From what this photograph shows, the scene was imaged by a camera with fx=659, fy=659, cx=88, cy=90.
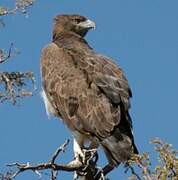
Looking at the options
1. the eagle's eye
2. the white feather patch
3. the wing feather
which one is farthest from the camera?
the eagle's eye

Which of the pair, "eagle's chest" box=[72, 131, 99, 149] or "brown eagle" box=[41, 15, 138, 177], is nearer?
"brown eagle" box=[41, 15, 138, 177]

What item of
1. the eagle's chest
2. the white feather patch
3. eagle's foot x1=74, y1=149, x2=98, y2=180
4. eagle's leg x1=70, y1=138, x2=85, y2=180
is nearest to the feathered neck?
the white feather patch

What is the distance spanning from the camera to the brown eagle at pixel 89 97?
7816 millimetres

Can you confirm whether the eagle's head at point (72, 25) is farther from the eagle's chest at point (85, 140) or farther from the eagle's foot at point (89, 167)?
the eagle's foot at point (89, 167)

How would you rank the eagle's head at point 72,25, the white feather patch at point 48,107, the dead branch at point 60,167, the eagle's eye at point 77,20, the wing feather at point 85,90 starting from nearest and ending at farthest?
the dead branch at point 60,167 → the wing feather at point 85,90 → the white feather patch at point 48,107 → the eagle's head at point 72,25 → the eagle's eye at point 77,20

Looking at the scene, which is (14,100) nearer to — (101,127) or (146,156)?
(101,127)

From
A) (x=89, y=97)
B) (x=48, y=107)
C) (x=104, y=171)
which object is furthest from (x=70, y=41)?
(x=104, y=171)

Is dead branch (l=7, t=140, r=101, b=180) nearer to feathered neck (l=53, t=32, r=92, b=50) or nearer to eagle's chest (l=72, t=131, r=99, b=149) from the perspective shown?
eagle's chest (l=72, t=131, r=99, b=149)

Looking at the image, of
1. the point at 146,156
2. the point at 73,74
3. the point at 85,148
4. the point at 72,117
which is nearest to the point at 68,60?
the point at 73,74

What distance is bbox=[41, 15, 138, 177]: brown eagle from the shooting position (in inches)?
308

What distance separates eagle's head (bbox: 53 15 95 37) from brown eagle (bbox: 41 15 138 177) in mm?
826

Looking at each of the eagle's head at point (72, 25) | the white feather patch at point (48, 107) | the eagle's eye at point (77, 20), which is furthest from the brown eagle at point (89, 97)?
the eagle's eye at point (77, 20)

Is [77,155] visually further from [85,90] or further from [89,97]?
[85,90]

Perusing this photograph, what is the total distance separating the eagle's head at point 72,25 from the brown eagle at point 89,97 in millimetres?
826
